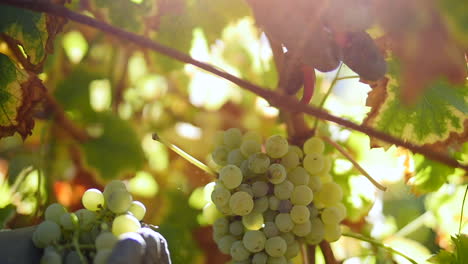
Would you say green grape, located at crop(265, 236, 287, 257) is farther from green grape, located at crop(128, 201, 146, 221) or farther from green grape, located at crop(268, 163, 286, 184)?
green grape, located at crop(128, 201, 146, 221)

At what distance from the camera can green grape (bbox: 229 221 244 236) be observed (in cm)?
75

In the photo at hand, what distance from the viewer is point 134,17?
3.66ft

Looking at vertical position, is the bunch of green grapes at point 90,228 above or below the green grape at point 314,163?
below

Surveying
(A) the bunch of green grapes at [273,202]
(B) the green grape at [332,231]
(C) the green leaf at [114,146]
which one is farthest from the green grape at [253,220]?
(C) the green leaf at [114,146]

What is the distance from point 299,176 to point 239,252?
0.12m

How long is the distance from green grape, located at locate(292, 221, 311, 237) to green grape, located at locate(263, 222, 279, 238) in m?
0.03

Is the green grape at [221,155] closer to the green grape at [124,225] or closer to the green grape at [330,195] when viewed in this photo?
the green grape at [330,195]

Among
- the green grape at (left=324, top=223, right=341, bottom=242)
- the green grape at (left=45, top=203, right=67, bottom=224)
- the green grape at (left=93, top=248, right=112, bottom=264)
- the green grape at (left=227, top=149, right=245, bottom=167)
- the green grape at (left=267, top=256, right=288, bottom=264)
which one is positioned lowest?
the green grape at (left=45, top=203, right=67, bottom=224)

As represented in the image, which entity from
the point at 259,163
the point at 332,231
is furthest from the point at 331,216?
the point at 259,163

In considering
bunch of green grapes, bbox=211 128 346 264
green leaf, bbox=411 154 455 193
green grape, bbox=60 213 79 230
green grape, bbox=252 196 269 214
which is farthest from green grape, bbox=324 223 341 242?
green grape, bbox=60 213 79 230

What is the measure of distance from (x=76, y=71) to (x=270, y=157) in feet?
2.72

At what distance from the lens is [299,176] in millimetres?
763

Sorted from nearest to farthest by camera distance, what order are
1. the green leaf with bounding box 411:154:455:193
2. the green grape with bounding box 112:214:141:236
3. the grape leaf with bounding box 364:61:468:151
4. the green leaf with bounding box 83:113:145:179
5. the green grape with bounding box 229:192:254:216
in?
the green grape with bounding box 112:214:141:236 < the green grape with bounding box 229:192:254:216 < the grape leaf with bounding box 364:61:468:151 < the green leaf with bounding box 411:154:455:193 < the green leaf with bounding box 83:113:145:179

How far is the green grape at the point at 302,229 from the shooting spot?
2.46ft
